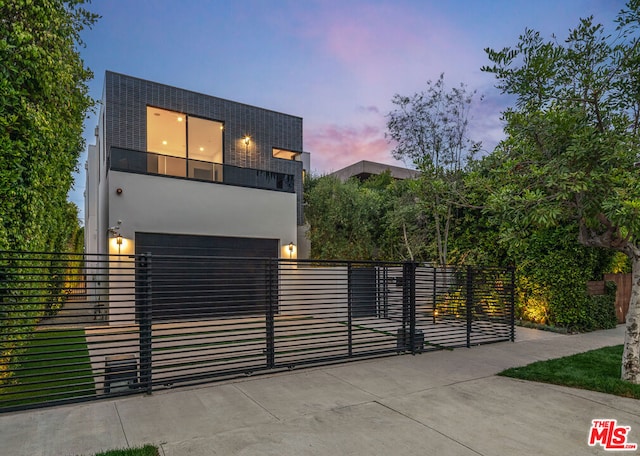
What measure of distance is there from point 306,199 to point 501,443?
1181 centimetres

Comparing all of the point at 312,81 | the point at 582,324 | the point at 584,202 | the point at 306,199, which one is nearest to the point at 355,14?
the point at 312,81

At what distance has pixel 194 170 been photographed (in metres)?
10.1

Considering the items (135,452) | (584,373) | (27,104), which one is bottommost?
(584,373)

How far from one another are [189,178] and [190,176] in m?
0.12

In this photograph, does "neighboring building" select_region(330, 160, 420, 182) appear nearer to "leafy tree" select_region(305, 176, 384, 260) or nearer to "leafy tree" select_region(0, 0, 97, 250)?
"leafy tree" select_region(305, 176, 384, 260)

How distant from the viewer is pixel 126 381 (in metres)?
4.24

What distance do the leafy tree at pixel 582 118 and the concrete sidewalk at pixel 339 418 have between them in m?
1.85

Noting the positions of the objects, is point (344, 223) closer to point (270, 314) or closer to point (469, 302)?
point (469, 302)

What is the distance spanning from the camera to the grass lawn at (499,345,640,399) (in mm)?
4473

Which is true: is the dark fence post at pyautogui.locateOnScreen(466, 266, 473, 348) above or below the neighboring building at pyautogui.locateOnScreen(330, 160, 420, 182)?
below

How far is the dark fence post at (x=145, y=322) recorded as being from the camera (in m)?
4.20

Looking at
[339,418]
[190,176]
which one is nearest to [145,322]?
[339,418]

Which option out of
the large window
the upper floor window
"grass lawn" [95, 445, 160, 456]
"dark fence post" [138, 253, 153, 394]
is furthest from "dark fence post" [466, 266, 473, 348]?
the upper floor window

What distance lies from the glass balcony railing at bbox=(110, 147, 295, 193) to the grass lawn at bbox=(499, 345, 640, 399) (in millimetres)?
8099
